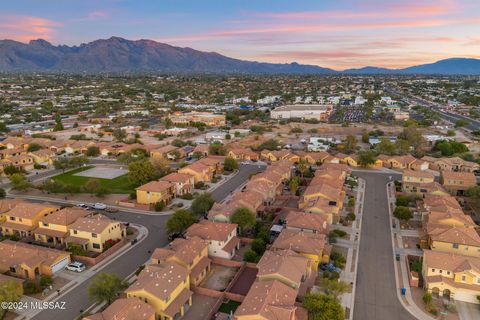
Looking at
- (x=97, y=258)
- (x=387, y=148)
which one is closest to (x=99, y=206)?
(x=97, y=258)

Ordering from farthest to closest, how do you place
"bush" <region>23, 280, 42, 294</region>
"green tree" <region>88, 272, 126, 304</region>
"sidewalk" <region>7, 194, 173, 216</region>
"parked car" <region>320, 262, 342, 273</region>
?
"sidewalk" <region>7, 194, 173, 216</region> → "parked car" <region>320, 262, 342, 273</region> → "bush" <region>23, 280, 42, 294</region> → "green tree" <region>88, 272, 126, 304</region>

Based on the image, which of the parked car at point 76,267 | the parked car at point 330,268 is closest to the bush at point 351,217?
the parked car at point 330,268

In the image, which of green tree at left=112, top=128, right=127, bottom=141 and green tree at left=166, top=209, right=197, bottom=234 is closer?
green tree at left=166, top=209, right=197, bottom=234

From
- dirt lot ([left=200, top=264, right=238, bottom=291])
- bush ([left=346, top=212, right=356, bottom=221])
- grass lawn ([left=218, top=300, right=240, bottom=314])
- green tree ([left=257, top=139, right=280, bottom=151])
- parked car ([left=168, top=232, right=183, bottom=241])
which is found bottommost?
dirt lot ([left=200, top=264, right=238, bottom=291])

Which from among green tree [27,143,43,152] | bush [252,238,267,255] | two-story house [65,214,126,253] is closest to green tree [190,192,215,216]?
two-story house [65,214,126,253]

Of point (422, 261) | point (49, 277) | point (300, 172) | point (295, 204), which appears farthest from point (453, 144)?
point (49, 277)

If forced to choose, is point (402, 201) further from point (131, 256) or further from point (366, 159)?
point (131, 256)

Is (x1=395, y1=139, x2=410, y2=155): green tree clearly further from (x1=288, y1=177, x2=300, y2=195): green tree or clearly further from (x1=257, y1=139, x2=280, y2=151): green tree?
(x1=288, y1=177, x2=300, y2=195): green tree
